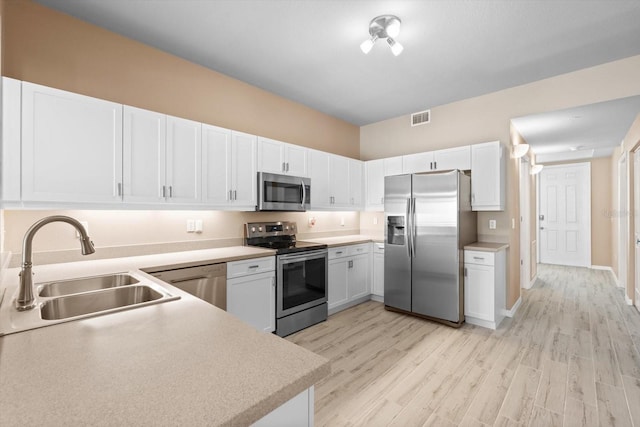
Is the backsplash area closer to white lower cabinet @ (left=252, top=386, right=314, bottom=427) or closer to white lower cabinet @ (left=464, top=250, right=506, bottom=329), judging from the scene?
white lower cabinet @ (left=464, top=250, right=506, bottom=329)

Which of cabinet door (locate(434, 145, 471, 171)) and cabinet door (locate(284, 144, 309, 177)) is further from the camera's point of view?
cabinet door (locate(434, 145, 471, 171))

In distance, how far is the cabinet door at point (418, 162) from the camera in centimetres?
409

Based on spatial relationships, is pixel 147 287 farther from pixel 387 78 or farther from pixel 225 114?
pixel 387 78

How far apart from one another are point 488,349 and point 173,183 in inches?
130

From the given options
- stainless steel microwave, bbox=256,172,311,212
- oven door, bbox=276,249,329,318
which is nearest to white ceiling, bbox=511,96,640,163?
stainless steel microwave, bbox=256,172,311,212

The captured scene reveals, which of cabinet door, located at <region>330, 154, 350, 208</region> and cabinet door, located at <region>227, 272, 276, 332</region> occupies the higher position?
cabinet door, located at <region>330, 154, 350, 208</region>

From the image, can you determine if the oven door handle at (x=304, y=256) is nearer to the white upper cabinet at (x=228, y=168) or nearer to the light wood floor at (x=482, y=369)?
the white upper cabinet at (x=228, y=168)

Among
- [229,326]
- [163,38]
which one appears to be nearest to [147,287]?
[229,326]

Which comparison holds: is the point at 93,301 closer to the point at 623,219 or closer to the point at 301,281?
the point at 301,281

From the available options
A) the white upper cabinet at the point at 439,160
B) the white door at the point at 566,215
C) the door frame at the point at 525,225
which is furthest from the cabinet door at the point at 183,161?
the white door at the point at 566,215

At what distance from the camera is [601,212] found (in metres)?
6.62

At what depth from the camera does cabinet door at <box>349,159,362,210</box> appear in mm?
4548

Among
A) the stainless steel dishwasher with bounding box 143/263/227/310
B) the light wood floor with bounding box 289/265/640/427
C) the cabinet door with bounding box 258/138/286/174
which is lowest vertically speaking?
the light wood floor with bounding box 289/265/640/427

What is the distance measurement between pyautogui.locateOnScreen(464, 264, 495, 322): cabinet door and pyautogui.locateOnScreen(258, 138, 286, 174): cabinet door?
249cm
